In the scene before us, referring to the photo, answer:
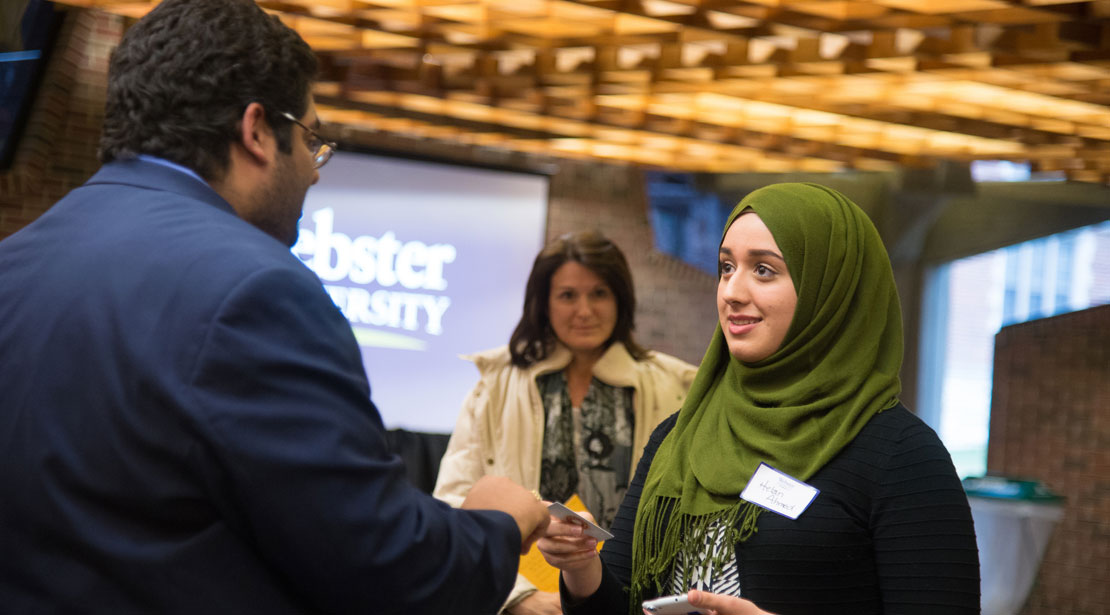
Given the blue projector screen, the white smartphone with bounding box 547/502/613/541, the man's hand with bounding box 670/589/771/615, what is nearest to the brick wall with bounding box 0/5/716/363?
the blue projector screen

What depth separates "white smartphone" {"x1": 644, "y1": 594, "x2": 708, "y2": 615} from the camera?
168 cm

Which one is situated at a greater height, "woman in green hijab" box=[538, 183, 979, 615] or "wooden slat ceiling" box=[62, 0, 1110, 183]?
"wooden slat ceiling" box=[62, 0, 1110, 183]

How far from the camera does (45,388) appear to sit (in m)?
1.26

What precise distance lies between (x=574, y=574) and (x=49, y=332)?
1028mm

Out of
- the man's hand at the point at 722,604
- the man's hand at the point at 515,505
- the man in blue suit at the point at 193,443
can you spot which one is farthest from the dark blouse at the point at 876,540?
the man in blue suit at the point at 193,443

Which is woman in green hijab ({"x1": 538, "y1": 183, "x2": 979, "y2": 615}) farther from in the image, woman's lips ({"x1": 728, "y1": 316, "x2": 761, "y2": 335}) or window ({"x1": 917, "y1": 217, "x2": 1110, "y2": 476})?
window ({"x1": 917, "y1": 217, "x2": 1110, "y2": 476})

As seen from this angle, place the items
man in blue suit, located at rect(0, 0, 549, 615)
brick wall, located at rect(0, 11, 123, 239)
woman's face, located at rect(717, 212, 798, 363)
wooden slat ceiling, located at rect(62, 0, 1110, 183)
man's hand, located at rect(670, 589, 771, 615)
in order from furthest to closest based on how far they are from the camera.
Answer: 1. brick wall, located at rect(0, 11, 123, 239)
2. wooden slat ceiling, located at rect(62, 0, 1110, 183)
3. woman's face, located at rect(717, 212, 798, 363)
4. man's hand, located at rect(670, 589, 771, 615)
5. man in blue suit, located at rect(0, 0, 549, 615)

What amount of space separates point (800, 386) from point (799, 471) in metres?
0.15

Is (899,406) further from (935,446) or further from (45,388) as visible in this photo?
(45,388)

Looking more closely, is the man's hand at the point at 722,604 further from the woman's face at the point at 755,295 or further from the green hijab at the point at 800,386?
the woman's face at the point at 755,295

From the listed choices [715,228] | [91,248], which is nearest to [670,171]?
[715,228]

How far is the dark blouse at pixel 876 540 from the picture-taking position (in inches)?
68.2

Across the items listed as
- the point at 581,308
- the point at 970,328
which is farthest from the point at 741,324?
the point at 970,328

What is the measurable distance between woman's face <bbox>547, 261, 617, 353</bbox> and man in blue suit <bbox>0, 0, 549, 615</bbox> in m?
2.39
